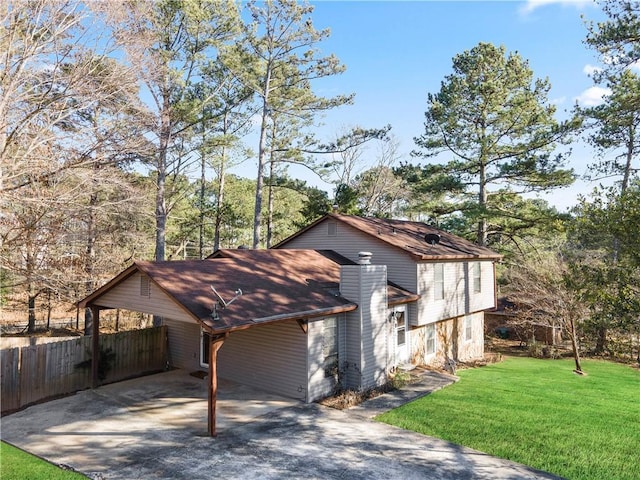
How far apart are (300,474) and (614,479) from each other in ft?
17.8

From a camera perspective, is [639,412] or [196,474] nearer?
[196,474]

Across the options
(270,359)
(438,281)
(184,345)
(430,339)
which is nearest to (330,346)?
(270,359)

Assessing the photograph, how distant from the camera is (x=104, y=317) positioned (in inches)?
974

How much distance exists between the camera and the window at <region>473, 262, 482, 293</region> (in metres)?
19.1

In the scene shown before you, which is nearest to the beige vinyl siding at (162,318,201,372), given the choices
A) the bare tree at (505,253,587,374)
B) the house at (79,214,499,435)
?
the house at (79,214,499,435)

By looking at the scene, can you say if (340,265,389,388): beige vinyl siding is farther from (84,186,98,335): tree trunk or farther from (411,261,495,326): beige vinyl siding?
(84,186,98,335): tree trunk

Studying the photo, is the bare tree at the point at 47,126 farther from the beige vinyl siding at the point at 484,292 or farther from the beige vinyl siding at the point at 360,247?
the beige vinyl siding at the point at 484,292

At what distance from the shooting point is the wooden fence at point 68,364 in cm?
1077

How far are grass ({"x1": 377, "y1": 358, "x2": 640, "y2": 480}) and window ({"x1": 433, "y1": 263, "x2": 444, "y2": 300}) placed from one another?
118 inches

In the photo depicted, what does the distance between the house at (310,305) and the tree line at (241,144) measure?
4.26 m

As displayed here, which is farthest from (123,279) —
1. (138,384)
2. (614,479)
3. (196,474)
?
(614,479)

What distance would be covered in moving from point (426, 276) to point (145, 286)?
970 cm

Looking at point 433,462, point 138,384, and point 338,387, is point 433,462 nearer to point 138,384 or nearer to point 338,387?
point 338,387

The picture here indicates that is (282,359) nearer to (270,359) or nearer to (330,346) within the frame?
(270,359)
